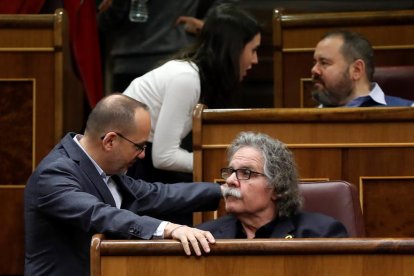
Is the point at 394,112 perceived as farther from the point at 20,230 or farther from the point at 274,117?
the point at 20,230

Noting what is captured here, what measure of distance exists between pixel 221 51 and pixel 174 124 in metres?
0.21

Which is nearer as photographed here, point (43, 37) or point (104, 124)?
point (104, 124)

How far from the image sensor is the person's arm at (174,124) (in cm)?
233

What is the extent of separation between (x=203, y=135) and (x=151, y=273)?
69 centimetres

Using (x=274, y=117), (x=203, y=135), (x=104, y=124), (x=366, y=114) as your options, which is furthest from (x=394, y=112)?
(x=104, y=124)

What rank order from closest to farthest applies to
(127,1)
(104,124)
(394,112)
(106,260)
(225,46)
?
(106,260), (104,124), (394,112), (225,46), (127,1)

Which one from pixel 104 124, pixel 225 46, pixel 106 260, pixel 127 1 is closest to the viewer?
pixel 106 260

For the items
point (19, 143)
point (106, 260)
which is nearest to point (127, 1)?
point (19, 143)

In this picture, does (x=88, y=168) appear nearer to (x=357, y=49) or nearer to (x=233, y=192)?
(x=233, y=192)

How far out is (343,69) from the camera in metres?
2.55

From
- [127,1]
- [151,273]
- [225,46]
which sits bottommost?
[151,273]

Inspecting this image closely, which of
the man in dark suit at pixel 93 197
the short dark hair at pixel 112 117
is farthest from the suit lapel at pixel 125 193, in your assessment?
the short dark hair at pixel 112 117

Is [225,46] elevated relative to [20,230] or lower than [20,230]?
elevated

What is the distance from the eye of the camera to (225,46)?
7.91 ft
